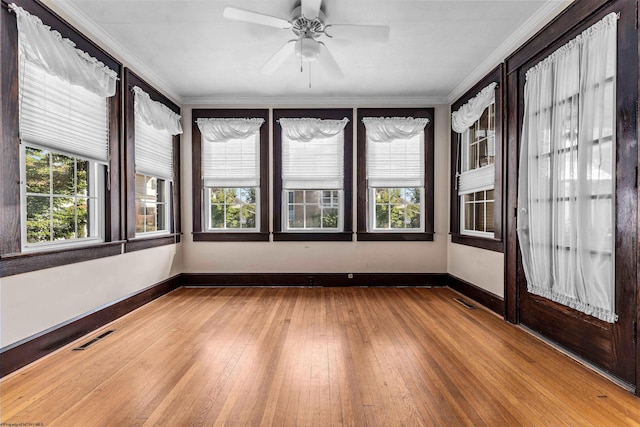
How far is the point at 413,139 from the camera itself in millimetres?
5059

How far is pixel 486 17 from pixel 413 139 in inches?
86.8

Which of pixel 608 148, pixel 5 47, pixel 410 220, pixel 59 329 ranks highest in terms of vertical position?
pixel 5 47

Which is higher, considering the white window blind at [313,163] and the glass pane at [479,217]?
the white window blind at [313,163]

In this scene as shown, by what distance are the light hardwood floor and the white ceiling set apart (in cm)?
289

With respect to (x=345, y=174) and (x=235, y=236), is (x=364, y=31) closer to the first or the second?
(x=345, y=174)

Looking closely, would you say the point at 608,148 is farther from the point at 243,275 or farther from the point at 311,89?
the point at 243,275

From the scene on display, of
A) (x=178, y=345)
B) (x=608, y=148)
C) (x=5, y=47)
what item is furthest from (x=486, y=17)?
(x=178, y=345)

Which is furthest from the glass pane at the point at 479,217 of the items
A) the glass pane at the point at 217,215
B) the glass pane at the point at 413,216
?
the glass pane at the point at 217,215

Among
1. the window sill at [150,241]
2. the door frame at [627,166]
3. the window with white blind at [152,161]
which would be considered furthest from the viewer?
the window with white blind at [152,161]

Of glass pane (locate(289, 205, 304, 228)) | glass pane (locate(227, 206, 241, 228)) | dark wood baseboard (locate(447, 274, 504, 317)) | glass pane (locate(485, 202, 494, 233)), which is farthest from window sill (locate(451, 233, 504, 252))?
glass pane (locate(227, 206, 241, 228))

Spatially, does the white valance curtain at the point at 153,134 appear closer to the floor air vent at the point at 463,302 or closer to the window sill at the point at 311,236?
the window sill at the point at 311,236

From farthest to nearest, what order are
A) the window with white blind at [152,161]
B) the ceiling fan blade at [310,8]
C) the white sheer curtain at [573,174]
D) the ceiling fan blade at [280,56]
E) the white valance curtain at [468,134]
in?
the window with white blind at [152,161], the white valance curtain at [468,134], the ceiling fan blade at [280,56], the ceiling fan blade at [310,8], the white sheer curtain at [573,174]

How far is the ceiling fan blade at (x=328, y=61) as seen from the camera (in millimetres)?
2949

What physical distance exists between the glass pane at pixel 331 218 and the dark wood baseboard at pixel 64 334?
8.51 feet
